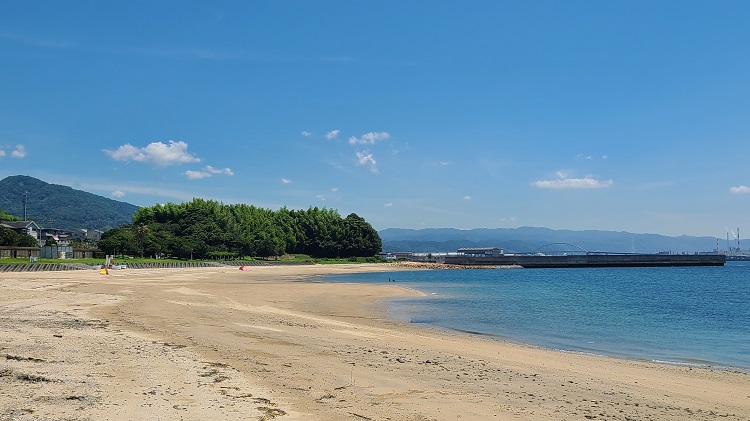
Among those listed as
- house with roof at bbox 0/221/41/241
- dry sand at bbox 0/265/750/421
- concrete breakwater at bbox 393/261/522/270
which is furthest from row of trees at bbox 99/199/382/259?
dry sand at bbox 0/265/750/421

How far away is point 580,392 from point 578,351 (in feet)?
26.9

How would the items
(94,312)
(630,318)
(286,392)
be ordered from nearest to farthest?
1. (286,392)
2. (94,312)
3. (630,318)

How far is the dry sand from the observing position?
28.0ft

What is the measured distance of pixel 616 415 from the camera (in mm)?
9234

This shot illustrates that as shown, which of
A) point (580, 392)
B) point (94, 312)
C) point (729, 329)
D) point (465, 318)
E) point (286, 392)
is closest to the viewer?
point (286, 392)

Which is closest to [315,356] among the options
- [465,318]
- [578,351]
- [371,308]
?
[578,351]

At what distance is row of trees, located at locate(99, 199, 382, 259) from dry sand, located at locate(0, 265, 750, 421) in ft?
294

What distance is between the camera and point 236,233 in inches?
5148

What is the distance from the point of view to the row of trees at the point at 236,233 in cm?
10550

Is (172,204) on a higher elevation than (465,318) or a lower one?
higher

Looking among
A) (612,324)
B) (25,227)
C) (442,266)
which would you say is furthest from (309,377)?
(25,227)

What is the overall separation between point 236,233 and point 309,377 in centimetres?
12358

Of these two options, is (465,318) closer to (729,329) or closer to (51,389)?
(729,329)

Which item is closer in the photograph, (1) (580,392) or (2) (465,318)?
(1) (580,392)
